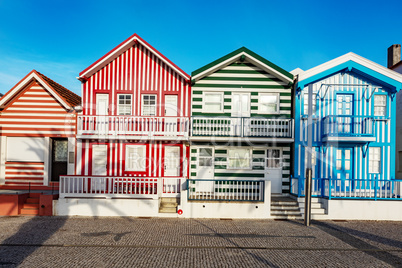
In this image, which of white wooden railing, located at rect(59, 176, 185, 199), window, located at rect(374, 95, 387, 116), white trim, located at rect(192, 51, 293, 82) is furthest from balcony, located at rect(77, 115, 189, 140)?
window, located at rect(374, 95, 387, 116)

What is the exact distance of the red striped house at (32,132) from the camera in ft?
46.1

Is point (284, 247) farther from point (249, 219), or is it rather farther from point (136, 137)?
point (136, 137)

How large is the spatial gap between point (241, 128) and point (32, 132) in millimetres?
11514

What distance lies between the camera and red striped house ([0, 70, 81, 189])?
1405 cm

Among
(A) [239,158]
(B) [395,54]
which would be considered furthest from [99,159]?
(B) [395,54]

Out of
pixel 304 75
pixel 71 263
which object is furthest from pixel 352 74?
pixel 71 263

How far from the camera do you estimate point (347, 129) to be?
44.2 feet

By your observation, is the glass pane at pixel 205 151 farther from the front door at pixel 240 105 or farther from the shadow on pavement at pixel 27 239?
the shadow on pavement at pixel 27 239

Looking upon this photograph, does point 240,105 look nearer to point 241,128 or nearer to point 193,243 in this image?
point 241,128

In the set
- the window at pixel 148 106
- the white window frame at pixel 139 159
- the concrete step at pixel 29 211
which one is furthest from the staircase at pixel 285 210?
the concrete step at pixel 29 211

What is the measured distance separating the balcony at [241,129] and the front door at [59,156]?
24.7ft

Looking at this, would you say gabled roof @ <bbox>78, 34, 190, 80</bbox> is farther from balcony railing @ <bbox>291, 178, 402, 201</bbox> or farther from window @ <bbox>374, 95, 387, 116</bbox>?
window @ <bbox>374, 95, 387, 116</bbox>

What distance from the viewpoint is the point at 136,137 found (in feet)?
44.0

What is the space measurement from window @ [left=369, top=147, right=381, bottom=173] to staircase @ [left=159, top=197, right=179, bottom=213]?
1080 cm
